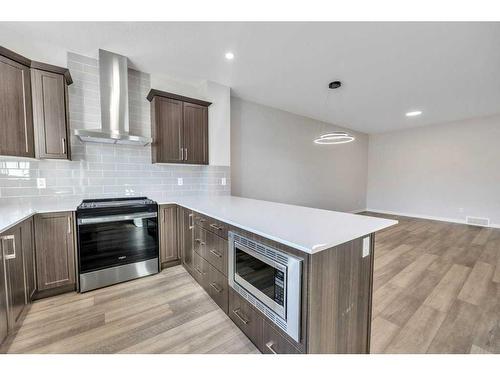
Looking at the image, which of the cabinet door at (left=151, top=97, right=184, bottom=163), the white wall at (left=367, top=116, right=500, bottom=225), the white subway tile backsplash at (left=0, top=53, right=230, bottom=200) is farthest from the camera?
the white wall at (left=367, top=116, right=500, bottom=225)

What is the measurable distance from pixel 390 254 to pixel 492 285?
106 centimetres

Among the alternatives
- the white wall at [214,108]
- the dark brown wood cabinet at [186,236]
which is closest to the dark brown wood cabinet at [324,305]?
the dark brown wood cabinet at [186,236]

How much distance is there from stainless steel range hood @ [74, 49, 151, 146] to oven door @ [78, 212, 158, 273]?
37.6 inches

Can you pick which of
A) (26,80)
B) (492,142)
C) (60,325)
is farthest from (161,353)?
(492,142)

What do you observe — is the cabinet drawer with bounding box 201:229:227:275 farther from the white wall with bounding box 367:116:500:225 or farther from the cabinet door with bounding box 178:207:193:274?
the white wall with bounding box 367:116:500:225

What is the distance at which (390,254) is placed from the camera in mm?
3244

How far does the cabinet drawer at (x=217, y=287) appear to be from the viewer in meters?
1.80

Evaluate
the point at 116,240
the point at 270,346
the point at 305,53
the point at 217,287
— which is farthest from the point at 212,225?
the point at 305,53

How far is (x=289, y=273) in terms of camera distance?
111 cm

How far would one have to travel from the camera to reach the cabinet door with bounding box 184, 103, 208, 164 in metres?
2.97

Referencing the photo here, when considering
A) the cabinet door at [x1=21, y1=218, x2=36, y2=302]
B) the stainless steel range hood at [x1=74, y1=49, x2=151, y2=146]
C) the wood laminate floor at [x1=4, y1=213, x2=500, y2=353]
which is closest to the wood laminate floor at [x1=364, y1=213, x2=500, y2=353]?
the wood laminate floor at [x1=4, y1=213, x2=500, y2=353]

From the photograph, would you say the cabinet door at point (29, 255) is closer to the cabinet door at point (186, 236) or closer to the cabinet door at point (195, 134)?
the cabinet door at point (186, 236)

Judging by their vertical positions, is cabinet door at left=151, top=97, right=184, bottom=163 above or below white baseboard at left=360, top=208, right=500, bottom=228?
above
